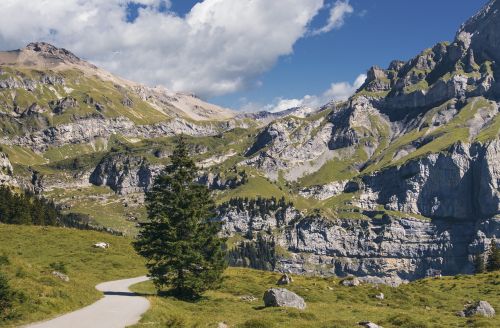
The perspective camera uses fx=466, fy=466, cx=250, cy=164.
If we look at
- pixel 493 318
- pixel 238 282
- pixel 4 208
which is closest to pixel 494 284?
pixel 493 318

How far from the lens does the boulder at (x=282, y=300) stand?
141 feet

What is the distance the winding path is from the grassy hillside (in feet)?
3.77

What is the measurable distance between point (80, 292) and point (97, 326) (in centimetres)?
1141

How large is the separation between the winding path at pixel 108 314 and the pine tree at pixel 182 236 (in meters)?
4.42

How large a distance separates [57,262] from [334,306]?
1323 inches

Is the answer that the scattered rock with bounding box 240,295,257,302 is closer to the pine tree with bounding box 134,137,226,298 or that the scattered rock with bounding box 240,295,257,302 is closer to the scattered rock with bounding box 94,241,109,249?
the pine tree with bounding box 134,137,226,298

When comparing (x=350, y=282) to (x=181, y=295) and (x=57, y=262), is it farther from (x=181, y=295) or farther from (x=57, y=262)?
(x=57, y=262)

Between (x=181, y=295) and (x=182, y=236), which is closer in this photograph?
(x=181, y=295)

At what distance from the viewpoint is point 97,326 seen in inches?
1053

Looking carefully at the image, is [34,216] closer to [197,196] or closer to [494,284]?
[197,196]

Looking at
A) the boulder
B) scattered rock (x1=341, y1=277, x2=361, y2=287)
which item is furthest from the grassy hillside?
scattered rock (x1=341, y1=277, x2=361, y2=287)

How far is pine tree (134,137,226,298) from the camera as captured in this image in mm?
44031

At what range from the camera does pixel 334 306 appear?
154ft

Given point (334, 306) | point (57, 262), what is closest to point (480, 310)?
point (334, 306)
